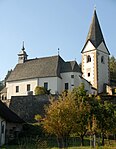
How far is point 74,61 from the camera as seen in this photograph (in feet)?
186

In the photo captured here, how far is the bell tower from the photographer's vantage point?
200 feet

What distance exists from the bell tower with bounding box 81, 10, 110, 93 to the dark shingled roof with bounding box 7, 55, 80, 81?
6.22 m

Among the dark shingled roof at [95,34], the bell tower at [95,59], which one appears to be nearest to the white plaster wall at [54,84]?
the bell tower at [95,59]

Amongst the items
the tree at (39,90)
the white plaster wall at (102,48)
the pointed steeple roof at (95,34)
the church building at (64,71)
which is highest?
the pointed steeple roof at (95,34)

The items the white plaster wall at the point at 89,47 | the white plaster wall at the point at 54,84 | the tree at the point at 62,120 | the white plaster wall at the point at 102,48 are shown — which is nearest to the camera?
the tree at the point at 62,120

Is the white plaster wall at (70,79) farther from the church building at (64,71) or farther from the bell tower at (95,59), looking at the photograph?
the bell tower at (95,59)

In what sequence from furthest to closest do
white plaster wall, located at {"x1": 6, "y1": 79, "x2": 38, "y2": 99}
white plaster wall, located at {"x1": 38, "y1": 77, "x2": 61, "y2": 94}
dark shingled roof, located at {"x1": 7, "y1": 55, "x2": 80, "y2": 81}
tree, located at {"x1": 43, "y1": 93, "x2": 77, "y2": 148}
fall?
white plaster wall, located at {"x1": 6, "y1": 79, "x2": 38, "y2": 99}, dark shingled roof, located at {"x1": 7, "y1": 55, "x2": 80, "y2": 81}, white plaster wall, located at {"x1": 38, "y1": 77, "x2": 61, "y2": 94}, tree, located at {"x1": 43, "y1": 93, "x2": 77, "y2": 148}

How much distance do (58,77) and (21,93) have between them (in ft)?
26.8

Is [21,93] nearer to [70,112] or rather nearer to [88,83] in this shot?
[88,83]

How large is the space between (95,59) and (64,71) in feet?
29.2

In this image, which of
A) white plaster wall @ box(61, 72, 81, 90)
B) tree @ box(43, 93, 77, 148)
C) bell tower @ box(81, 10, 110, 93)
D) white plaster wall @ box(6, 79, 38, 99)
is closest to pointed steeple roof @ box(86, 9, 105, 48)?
bell tower @ box(81, 10, 110, 93)

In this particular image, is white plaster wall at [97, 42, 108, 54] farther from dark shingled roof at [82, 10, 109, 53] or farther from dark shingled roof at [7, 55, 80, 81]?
dark shingled roof at [7, 55, 80, 81]

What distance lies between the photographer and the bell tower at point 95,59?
6088cm

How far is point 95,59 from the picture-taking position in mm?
61375
